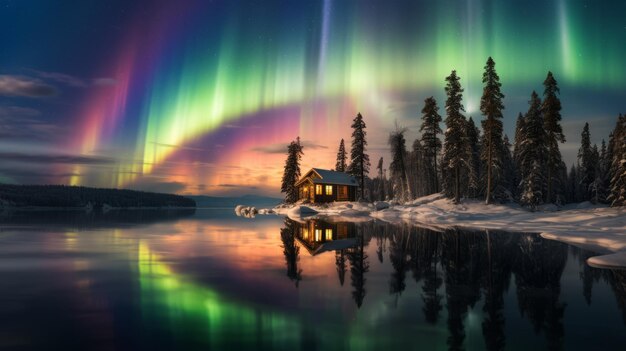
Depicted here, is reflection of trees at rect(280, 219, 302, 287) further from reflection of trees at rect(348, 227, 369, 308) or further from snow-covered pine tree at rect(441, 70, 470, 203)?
snow-covered pine tree at rect(441, 70, 470, 203)

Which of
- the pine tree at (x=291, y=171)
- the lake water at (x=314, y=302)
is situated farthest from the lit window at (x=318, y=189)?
the lake water at (x=314, y=302)

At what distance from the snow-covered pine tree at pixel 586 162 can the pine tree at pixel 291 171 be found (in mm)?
52871

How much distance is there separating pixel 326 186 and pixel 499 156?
27269 mm

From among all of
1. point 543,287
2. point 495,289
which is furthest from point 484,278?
point 543,287

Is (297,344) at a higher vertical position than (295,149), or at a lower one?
lower

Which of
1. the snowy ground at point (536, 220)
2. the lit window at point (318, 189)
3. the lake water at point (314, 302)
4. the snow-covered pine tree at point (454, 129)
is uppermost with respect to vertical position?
the snow-covered pine tree at point (454, 129)

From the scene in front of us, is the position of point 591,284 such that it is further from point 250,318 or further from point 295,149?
A: point 295,149

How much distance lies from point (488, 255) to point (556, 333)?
345 inches

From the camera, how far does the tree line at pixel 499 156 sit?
46.2 m

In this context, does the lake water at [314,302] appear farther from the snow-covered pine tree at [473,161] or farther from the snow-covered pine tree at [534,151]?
the snow-covered pine tree at [473,161]

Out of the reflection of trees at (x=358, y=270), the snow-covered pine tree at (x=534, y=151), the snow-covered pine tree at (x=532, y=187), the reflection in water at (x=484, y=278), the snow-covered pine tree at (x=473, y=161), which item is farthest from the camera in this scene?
the snow-covered pine tree at (x=473, y=161)

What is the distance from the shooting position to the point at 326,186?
6575cm

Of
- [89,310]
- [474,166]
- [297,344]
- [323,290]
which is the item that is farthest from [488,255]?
[474,166]

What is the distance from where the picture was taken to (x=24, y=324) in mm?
6598
